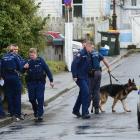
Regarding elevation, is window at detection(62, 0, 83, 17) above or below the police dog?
above

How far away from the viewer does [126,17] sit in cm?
6475

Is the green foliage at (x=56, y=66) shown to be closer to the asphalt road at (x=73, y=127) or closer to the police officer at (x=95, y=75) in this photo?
the asphalt road at (x=73, y=127)

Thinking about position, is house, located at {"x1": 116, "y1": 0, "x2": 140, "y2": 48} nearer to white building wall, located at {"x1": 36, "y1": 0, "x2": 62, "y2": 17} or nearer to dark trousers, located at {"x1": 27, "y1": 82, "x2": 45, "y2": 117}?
white building wall, located at {"x1": 36, "y1": 0, "x2": 62, "y2": 17}

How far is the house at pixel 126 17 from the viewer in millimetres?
51956

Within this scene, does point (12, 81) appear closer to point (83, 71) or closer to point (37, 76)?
point (37, 76)

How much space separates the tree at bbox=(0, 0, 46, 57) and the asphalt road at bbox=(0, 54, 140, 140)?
6.64ft

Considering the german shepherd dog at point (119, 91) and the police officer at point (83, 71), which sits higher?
the police officer at point (83, 71)

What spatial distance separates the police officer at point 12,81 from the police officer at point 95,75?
180cm

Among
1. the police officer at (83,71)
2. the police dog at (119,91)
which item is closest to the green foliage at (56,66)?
the police dog at (119,91)

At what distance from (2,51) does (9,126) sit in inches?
107

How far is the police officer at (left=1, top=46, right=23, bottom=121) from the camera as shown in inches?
693

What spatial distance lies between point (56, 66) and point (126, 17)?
32.4m

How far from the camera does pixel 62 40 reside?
3528 centimetres

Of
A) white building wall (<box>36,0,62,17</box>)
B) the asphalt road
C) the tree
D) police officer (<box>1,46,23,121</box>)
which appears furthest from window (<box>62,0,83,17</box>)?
police officer (<box>1,46,23,121</box>)
